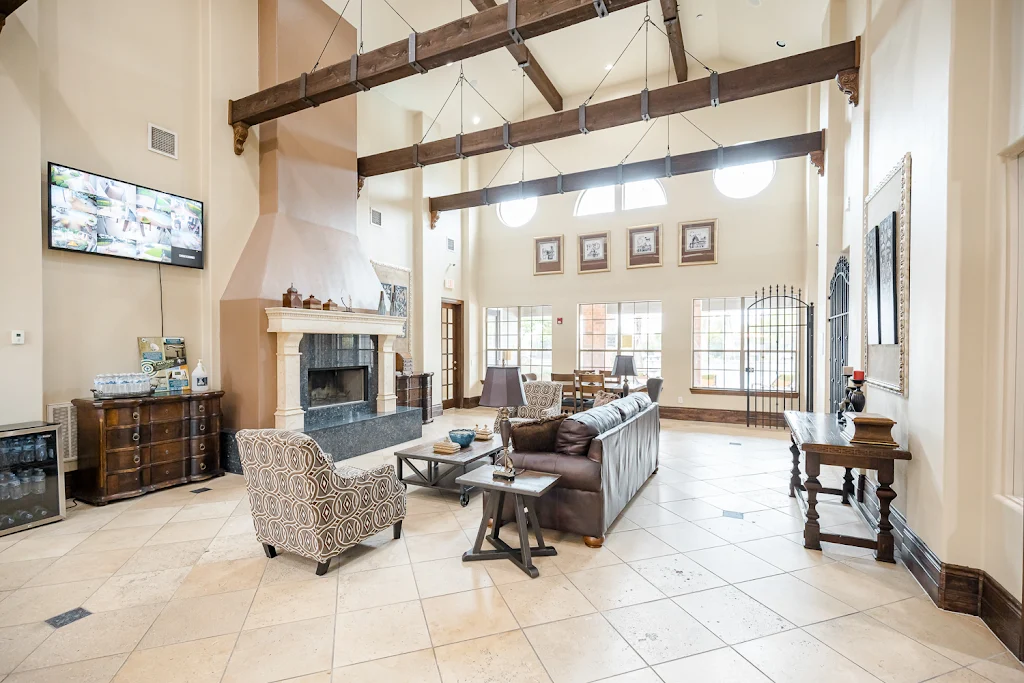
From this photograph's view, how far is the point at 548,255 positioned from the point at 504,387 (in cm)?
655

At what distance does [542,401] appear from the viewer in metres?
6.81

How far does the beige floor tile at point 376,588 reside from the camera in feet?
8.23

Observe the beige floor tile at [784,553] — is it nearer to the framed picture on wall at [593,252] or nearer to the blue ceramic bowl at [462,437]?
the blue ceramic bowl at [462,437]

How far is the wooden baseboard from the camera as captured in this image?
6.97ft

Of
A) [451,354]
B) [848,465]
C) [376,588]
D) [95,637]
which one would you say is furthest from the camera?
[451,354]

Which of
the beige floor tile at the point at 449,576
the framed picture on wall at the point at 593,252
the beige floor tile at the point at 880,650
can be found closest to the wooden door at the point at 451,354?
the framed picture on wall at the point at 593,252

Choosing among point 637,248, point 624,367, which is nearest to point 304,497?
point 624,367

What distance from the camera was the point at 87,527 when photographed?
357 cm

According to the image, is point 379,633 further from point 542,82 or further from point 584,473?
point 542,82

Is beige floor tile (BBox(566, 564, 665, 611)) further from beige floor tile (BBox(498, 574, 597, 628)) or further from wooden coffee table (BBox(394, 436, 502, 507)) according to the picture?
wooden coffee table (BBox(394, 436, 502, 507))

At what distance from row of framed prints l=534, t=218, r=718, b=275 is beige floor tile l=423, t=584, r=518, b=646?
7.21m

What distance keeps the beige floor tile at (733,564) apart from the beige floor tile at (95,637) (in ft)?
10.1

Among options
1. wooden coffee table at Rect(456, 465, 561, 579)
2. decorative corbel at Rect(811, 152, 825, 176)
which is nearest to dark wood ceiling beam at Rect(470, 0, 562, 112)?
decorative corbel at Rect(811, 152, 825, 176)

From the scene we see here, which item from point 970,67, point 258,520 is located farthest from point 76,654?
point 970,67
